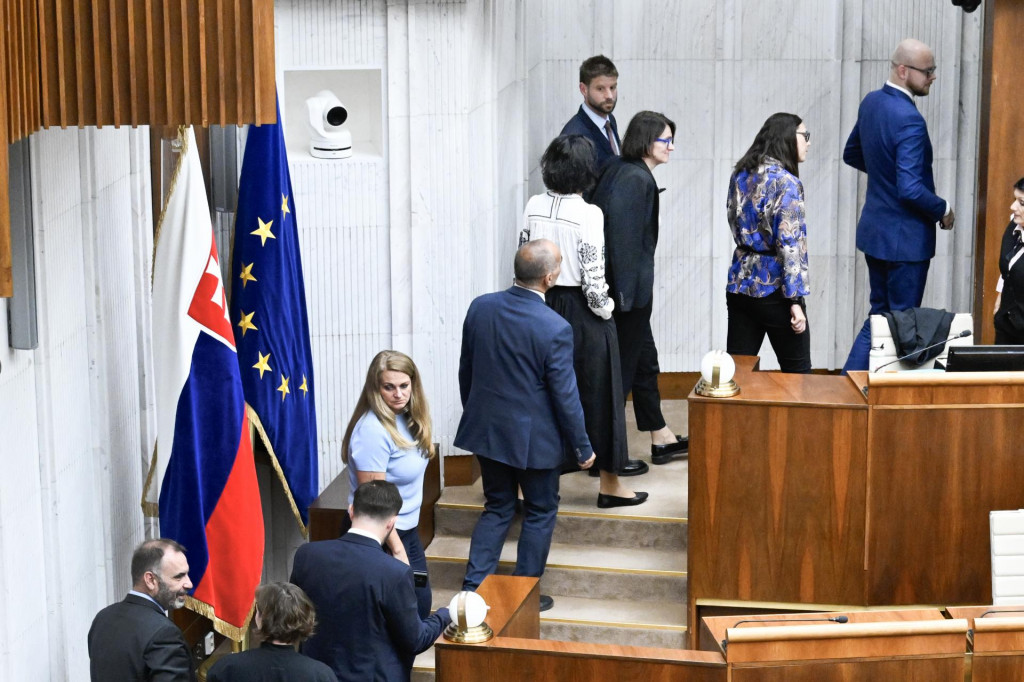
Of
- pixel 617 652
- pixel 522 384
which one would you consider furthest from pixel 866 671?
pixel 522 384

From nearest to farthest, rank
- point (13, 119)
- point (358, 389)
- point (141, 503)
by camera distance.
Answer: point (13, 119) < point (141, 503) < point (358, 389)

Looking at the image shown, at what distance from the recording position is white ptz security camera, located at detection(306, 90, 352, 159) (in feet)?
20.8

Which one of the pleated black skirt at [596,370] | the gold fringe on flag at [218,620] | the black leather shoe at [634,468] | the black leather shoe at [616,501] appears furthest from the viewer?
the black leather shoe at [634,468]

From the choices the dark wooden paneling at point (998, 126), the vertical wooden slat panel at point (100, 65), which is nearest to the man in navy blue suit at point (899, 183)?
the dark wooden paneling at point (998, 126)

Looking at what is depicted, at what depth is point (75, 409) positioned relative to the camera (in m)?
4.68

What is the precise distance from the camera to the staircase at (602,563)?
5863 mm

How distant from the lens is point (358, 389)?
662 centimetres

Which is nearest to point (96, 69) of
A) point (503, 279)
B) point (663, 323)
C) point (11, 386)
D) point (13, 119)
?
→ point (13, 119)

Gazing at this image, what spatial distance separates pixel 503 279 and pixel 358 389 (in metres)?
0.99

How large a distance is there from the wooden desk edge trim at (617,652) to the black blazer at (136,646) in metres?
0.85

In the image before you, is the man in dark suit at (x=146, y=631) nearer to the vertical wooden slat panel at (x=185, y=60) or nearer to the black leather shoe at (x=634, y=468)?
the vertical wooden slat panel at (x=185, y=60)

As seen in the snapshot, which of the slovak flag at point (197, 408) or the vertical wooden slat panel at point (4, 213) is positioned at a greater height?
the vertical wooden slat panel at point (4, 213)

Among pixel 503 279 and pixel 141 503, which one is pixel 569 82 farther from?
pixel 141 503

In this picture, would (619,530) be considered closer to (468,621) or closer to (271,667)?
(468,621)
